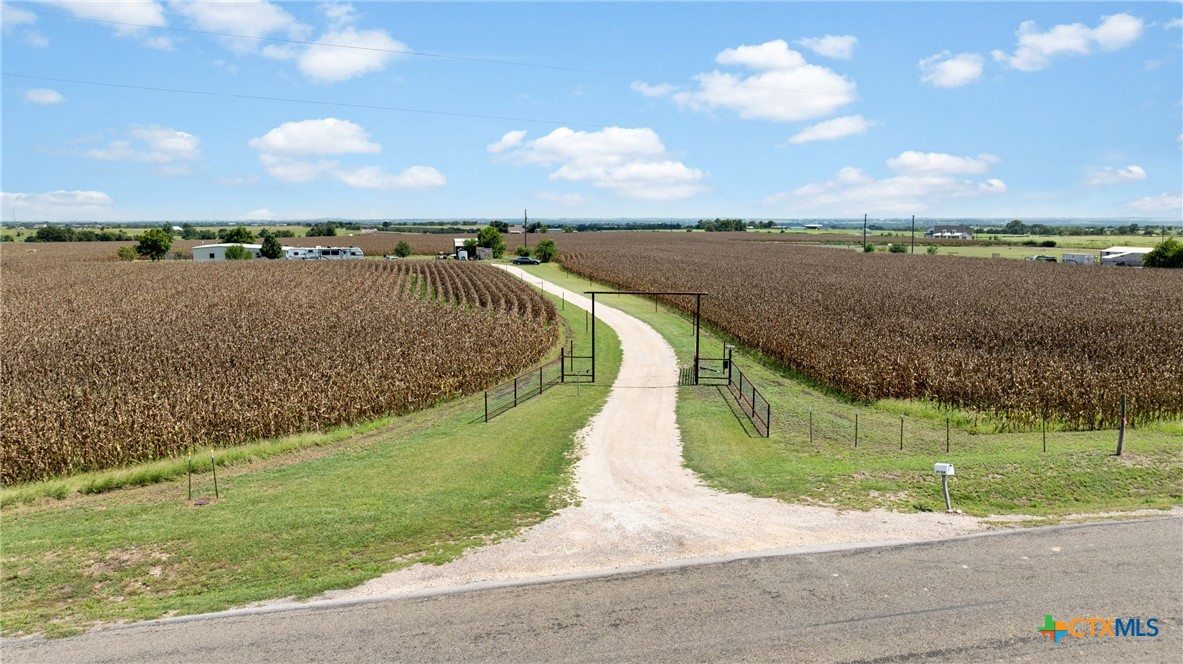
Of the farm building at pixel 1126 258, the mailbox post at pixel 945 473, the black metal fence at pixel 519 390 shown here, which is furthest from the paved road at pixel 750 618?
the farm building at pixel 1126 258

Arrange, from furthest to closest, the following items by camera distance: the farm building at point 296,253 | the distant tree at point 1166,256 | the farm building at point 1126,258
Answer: the farm building at point 296,253 → the farm building at point 1126,258 → the distant tree at point 1166,256

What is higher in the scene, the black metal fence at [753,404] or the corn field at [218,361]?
the corn field at [218,361]

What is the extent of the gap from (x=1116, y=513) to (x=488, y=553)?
1296 cm

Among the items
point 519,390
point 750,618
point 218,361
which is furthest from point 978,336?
point 218,361

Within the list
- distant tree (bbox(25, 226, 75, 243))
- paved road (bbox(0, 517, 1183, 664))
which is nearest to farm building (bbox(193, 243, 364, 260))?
distant tree (bbox(25, 226, 75, 243))

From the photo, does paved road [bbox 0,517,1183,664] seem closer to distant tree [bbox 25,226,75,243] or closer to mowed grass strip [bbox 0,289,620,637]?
mowed grass strip [bbox 0,289,620,637]

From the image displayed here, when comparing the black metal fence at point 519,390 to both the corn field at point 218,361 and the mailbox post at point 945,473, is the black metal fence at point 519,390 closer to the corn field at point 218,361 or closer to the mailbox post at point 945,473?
the corn field at point 218,361

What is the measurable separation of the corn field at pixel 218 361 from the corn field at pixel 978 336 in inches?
534

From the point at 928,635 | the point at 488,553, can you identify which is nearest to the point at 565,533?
the point at 488,553

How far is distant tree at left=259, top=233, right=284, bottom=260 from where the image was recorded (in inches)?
4016

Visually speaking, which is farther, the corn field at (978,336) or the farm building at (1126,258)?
the farm building at (1126,258)

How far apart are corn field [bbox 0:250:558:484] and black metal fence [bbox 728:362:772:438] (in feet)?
33.3

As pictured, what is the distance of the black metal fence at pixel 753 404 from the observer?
21566 millimetres

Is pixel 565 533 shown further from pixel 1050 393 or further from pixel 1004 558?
pixel 1050 393
